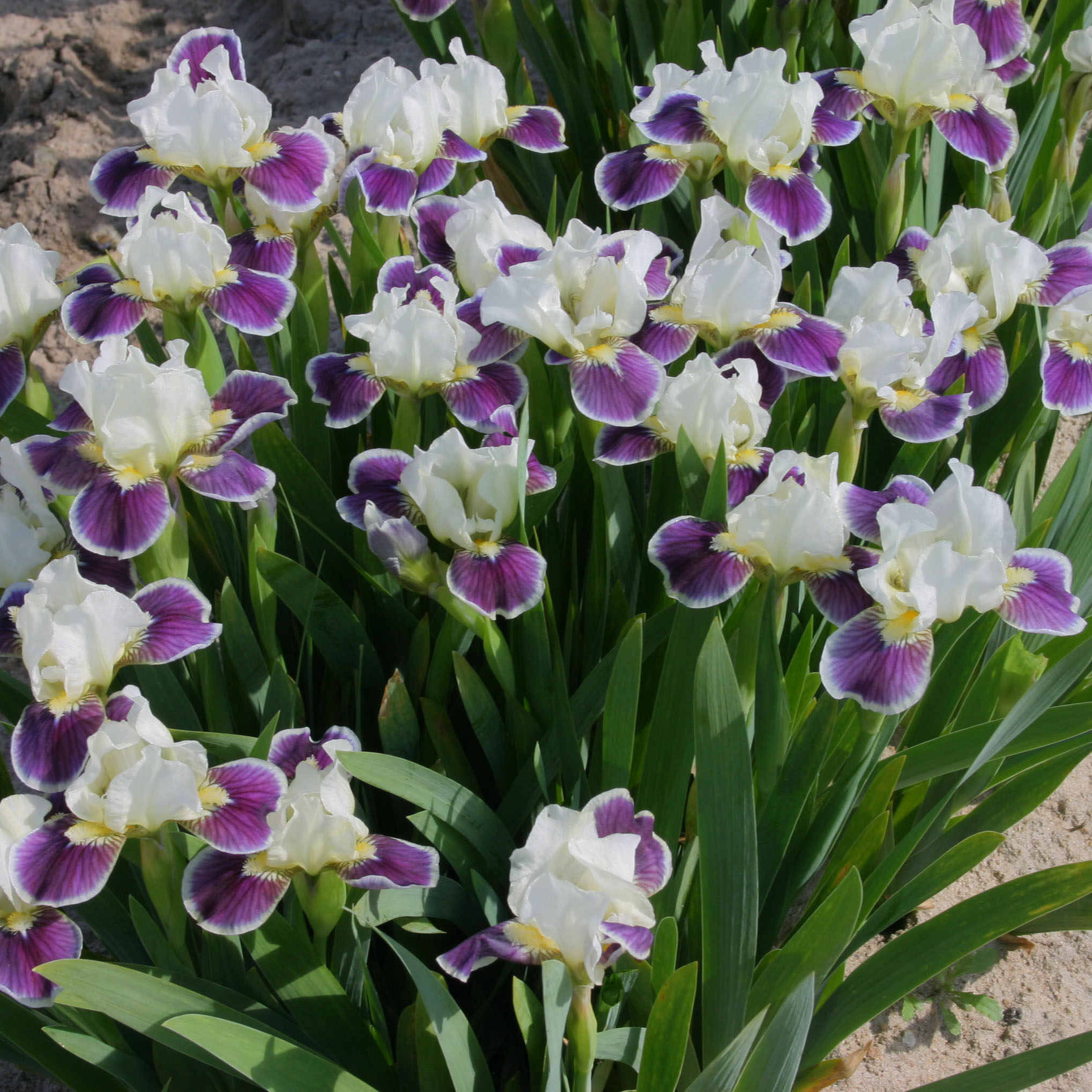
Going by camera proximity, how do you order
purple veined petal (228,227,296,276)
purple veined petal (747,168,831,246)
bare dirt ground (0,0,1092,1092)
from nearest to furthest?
purple veined petal (747,168,831,246), purple veined petal (228,227,296,276), bare dirt ground (0,0,1092,1092)

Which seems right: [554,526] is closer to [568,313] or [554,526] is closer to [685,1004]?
[568,313]

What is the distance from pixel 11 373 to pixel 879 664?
1411 mm

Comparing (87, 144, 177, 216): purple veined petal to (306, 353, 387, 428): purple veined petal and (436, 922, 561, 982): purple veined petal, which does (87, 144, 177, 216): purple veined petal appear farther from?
(436, 922, 561, 982): purple veined petal

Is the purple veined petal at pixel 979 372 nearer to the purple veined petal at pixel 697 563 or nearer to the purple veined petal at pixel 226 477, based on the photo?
the purple veined petal at pixel 697 563

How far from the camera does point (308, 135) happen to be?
205 centimetres

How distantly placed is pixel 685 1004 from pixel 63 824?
2.45 feet

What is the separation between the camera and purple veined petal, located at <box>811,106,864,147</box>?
2021 millimetres

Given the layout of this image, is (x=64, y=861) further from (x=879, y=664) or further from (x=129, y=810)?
(x=879, y=664)

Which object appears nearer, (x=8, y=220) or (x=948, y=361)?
(x=948, y=361)

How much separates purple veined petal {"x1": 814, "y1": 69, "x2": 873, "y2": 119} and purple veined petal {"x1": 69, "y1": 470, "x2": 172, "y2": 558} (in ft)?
4.78

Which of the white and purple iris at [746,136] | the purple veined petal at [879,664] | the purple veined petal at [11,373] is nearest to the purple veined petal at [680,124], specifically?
the white and purple iris at [746,136]

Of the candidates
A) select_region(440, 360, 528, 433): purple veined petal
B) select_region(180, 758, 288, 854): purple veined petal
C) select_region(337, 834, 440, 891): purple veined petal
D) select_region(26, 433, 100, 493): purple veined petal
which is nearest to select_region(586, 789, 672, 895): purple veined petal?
select_region(337, 834, 440, 891): purple veined petal

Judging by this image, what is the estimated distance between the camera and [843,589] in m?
1.39

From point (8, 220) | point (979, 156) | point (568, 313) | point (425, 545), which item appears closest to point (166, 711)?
point (425, 545)
